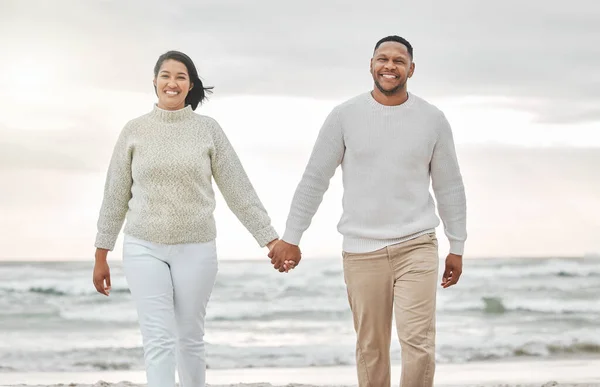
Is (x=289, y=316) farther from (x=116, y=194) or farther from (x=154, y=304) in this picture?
(x=154, y=304)

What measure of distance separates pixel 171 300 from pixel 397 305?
46.3 inches

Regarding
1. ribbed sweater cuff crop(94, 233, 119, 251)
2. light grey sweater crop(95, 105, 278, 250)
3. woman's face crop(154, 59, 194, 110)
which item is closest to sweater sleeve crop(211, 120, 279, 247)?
light grey sweater crop(95, 105, 278, 250)

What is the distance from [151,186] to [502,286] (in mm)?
14168

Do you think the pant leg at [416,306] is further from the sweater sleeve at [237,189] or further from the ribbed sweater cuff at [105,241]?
the ribbed sweater cuff at [105,241]

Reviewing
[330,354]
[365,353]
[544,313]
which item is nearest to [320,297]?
[544,313]

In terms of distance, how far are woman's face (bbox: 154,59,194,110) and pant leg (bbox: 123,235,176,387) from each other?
30.6 inches

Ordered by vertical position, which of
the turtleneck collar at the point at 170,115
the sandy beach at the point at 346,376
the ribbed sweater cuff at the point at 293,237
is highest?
the turtleneck collar at the point at 170,115

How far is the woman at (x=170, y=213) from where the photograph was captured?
5254 millimetres

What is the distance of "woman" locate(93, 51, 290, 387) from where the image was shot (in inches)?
207

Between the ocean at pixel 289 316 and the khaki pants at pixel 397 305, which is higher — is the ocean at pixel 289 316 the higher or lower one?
the lower one

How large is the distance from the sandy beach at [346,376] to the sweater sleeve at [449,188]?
3.38 m

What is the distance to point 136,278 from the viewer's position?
5.27 metres

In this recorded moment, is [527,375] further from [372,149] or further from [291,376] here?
[372,149]

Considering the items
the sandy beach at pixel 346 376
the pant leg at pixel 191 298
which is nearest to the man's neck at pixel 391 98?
the pant leg at pixel 191 298
